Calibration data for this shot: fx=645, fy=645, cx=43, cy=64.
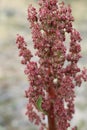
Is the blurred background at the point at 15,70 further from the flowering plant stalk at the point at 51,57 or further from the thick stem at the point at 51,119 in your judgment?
the flowering plant stalk at the point at 51,57

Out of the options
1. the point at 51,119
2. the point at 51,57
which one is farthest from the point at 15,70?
the point at 51,57

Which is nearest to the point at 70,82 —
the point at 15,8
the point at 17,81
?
the point at 17,81

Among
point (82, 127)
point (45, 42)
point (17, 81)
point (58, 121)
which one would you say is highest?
point (17, 81)

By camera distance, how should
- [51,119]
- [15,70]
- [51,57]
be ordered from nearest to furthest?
[51,57] < [51,119] < [15,70]

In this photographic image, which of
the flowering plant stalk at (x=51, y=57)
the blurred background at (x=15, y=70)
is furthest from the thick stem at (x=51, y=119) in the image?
the blurred background at (x=15, y=70)

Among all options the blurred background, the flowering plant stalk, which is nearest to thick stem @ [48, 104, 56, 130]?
the flowering plant stalk

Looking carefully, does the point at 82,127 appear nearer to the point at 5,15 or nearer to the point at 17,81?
the point at 17,81

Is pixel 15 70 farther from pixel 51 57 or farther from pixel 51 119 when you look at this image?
pixel 51 57
